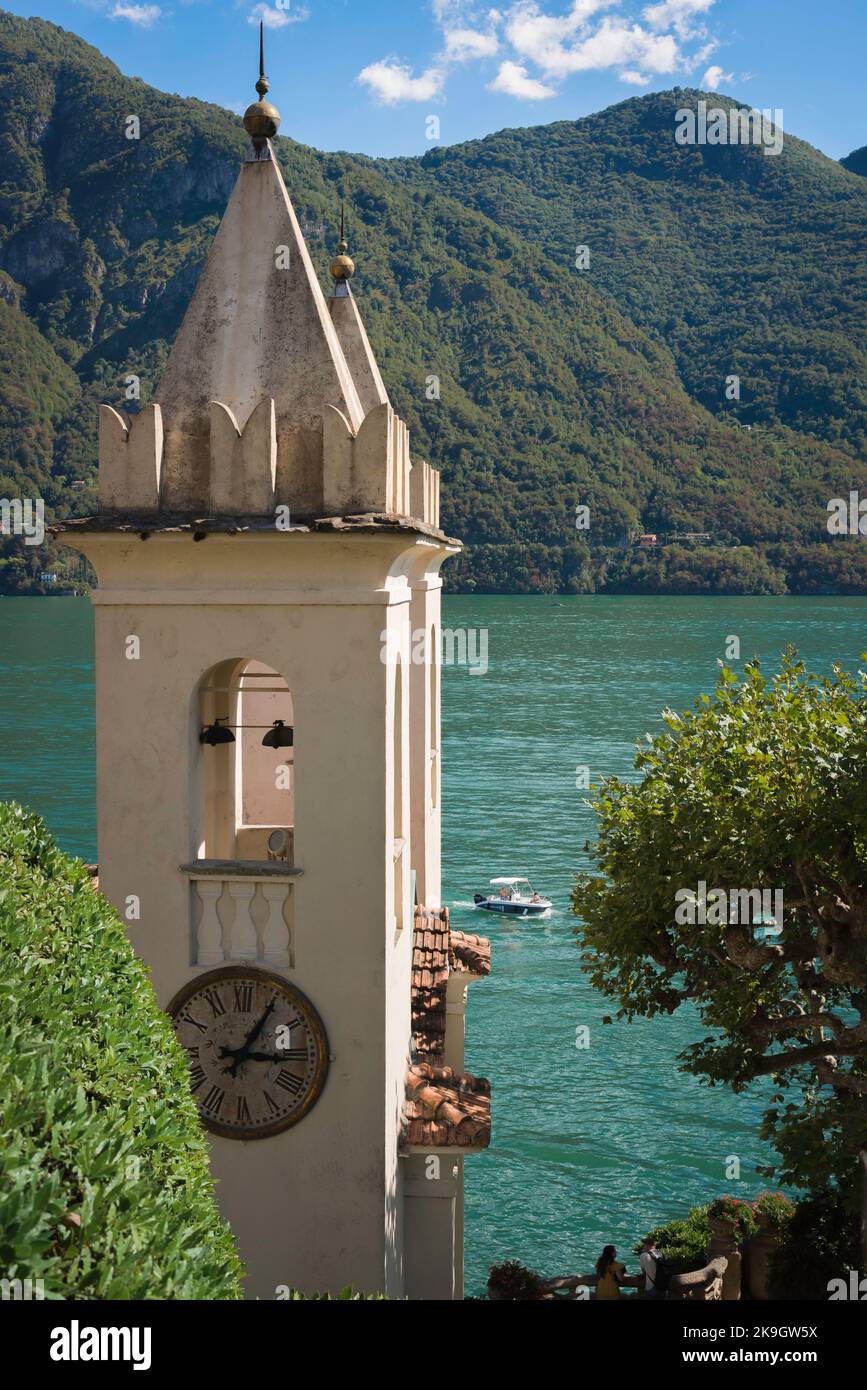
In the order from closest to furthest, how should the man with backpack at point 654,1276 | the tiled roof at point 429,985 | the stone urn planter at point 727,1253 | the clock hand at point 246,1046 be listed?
the clock hand at point 246,1046
the tiled roof at point 429,985
the man with backpack at point 654,1276
the stone urn planter at point 727,1253

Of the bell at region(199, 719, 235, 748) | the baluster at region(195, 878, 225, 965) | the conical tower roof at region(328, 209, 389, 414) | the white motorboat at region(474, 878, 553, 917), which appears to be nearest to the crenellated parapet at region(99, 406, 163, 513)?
the bell at region(199, 719, 235, 748)

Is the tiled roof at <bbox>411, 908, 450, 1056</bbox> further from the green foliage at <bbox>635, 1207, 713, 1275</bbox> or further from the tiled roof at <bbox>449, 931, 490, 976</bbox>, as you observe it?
the green foliage at <bbox>635, 1207, 713, 1275</bbox>

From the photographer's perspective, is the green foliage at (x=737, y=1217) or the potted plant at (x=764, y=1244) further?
the green foliage at (x=737, y=1217)

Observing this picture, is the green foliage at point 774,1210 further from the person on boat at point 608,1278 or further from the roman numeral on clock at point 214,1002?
the roman numeral on clock at point 214,1002

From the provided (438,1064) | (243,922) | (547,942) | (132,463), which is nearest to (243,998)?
(243,922)

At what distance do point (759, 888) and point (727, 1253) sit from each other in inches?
239

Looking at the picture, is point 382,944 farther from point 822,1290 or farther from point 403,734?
point 822,1290

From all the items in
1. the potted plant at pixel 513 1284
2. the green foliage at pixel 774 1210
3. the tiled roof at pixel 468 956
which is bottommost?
the potted plant at pixel 513 1284

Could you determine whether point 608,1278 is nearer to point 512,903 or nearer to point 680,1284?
point 680,1284

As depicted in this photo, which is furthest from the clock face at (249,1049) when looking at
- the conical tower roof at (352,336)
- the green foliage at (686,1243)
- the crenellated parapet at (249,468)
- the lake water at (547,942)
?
the lake water at (547,942)

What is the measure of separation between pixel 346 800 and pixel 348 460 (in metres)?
2.61

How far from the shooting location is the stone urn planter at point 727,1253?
736 inches

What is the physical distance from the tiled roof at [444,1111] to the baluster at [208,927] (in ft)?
6.96

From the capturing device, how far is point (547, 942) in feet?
161
